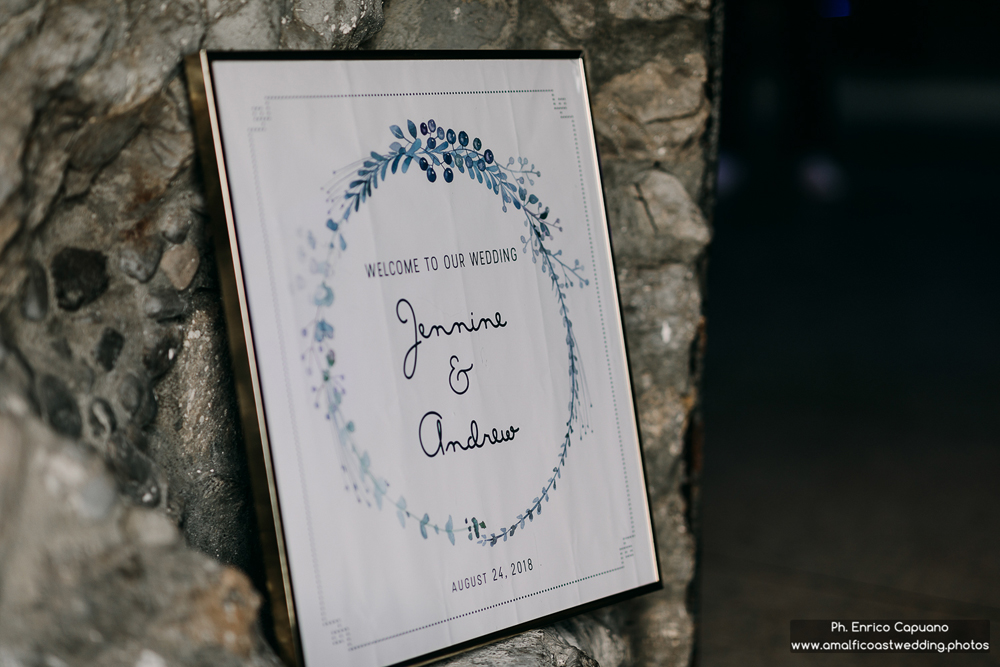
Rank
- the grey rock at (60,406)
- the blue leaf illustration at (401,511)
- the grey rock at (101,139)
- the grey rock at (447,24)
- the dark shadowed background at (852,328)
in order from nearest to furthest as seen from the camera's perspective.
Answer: the grey rock at (60,406) < the grey rock at (101,139) < the blue leaf illustration at (401,511) < the grey rock at (447,24) < the dark shadowed background at (852,328)

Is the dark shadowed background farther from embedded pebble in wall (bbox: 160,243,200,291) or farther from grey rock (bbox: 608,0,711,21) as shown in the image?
embedded pebble in wall (bbox: 160,243,200,291)

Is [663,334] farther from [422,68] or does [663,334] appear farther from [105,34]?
[105,34]

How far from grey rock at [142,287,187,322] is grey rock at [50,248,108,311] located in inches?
2.4

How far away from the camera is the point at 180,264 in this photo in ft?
3.41

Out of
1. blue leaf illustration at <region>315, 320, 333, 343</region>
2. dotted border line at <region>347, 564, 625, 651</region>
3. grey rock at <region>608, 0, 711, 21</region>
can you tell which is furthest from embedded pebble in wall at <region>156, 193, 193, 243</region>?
grey rock at <region>608, 0, 711, 21</region>

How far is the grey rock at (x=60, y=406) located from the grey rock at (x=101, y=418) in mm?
27

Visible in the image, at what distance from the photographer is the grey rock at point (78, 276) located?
0.90 metres

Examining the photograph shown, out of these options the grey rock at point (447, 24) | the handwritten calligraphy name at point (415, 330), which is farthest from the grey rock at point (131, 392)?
the grey rock at point (447, 24)

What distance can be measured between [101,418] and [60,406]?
84 mm

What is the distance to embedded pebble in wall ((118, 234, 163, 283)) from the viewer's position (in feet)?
3.24

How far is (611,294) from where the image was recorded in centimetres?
127

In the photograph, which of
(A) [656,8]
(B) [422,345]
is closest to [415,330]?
(B) [422,345]

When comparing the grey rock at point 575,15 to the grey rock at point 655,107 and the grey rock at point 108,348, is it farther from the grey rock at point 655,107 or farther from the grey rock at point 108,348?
the grey rock at point 108,348

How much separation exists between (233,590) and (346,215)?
45 cm
